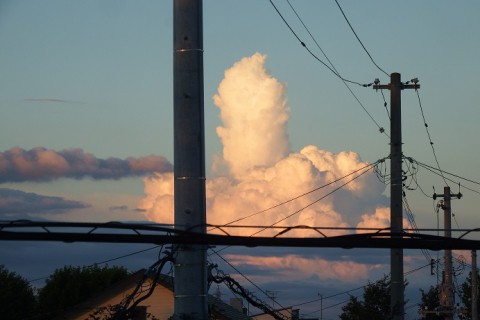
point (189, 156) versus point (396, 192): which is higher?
point (396, 192)

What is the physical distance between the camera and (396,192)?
99.2 feet

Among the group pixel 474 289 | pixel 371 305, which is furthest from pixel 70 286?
pixel 474 289

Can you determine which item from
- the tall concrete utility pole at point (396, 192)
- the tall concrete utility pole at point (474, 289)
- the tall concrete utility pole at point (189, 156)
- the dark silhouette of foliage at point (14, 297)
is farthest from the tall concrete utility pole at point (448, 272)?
the tall concrete utility pole at point (189, 156)

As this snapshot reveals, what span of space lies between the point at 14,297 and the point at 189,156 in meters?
69.7

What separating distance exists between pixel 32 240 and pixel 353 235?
412cm

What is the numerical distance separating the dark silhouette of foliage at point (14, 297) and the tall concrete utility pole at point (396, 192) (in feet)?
167

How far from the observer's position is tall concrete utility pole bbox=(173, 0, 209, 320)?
14852 mm

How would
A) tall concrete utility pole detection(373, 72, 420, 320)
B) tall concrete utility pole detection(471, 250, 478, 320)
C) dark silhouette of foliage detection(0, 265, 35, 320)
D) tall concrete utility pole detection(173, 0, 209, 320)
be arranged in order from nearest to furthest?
1. tall concrete utility pole detection(173, 0, 209, 320)
2. tall concrete utility pole detection(373, 72, 420, 320)
3. tall concrete utility pole detection(471, 250, 478, 320)
4. dark silhouette of foliage detection(0, 265, 35, 320)

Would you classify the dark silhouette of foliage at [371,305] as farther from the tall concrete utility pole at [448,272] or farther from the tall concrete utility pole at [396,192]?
the tall concrete utility pole at [396,192]

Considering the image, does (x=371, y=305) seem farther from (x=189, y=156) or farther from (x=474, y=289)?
(x=189, y=156)

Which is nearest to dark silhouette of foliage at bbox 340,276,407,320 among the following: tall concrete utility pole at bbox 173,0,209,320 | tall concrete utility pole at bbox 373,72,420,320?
tall concrete utility pole at bbox 373,72,420,320

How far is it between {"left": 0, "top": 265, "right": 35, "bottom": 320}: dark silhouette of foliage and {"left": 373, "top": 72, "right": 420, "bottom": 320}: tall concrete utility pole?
51.0 meters

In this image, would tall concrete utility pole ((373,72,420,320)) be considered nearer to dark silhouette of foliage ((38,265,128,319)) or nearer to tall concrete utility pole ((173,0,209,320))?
tall concrete utility pole ((173,0,209,320))

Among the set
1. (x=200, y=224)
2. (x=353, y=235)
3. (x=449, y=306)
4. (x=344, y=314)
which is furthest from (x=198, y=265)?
(x=344, y=314)
